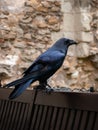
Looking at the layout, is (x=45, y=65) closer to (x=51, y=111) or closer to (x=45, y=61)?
(x=45, y=61)

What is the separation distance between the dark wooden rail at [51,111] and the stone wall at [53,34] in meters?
2.41

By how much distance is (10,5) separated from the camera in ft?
18.9

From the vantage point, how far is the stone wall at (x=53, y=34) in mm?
5629

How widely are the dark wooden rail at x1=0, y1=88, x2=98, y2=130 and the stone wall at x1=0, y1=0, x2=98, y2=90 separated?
95.0 inches

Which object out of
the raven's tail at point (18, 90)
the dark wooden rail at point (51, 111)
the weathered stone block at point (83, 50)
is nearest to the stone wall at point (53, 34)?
the weathered stone block at point (83, 50)

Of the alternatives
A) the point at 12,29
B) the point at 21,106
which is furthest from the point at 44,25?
the point at 21,106

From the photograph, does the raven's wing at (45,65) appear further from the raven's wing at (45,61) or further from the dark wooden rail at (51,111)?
the dark wooden rail at (51,111)

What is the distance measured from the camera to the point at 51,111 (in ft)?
7.78

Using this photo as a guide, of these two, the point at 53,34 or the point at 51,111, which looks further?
the point at 53,34

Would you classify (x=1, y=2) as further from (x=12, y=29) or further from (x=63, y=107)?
(x=63, y=107)

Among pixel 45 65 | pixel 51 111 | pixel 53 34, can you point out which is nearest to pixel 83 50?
pixel 53 34

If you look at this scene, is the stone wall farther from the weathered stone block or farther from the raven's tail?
the raven's tail

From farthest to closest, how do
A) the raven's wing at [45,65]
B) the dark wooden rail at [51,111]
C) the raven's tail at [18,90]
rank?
the raven's wing at [45,65], the raven's tail at [18,90], the dark wooden rail at [51,111]

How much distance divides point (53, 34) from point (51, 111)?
3.49 m
